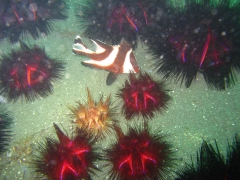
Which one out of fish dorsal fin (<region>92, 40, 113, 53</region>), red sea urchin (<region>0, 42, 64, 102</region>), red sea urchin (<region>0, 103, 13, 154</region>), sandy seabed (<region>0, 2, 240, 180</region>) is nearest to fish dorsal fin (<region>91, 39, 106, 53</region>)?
fish dorsal fin (<region>92, 40, 113, 53</region>)

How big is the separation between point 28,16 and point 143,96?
14.1 feet

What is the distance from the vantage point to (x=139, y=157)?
352 centimetres

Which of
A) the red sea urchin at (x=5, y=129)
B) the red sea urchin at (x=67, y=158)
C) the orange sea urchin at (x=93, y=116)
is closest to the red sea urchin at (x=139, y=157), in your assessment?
the red sea urchin at (x=67, y=158)

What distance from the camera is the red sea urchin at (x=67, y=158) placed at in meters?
3.47

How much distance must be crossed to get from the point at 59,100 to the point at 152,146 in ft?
9.44

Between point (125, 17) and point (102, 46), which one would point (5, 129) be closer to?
point (102, 46)

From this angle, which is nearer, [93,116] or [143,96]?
[143,96]

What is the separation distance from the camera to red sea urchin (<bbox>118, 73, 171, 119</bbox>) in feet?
13.4

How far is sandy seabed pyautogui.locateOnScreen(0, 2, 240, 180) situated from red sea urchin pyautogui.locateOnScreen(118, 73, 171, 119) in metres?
0.56

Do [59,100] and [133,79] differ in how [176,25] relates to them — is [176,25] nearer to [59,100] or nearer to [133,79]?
[133,79]

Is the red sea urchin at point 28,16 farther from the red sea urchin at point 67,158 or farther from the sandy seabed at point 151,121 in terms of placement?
the red sea urchin at point 67,158

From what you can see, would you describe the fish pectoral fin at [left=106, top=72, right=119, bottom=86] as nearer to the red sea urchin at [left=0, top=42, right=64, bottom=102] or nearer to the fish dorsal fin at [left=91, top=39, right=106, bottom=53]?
the fish dorsal fin at [left=91, top=39, right=106, bottom=53]

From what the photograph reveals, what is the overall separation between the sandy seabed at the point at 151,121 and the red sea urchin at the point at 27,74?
0.48 metres

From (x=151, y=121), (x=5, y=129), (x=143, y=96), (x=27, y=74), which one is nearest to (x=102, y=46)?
(x=143, y=96)
